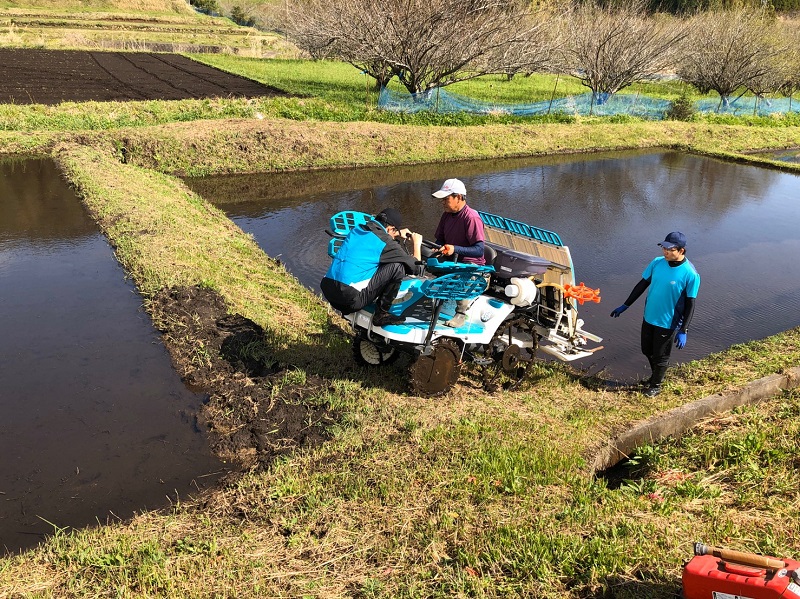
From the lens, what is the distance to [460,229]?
6031 mm

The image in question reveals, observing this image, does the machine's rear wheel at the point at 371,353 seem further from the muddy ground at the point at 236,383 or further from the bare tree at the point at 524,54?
the bare tree at the point at 524,54

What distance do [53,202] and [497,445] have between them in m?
11.9

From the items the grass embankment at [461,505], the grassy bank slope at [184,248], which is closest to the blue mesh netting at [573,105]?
the grassy bank slope at [184,248]

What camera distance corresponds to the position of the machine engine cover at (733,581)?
2.92 m

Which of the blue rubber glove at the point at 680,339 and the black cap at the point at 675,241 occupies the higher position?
the black cap at the point at 675,241

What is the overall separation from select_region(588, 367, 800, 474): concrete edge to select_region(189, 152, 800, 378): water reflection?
137 cm

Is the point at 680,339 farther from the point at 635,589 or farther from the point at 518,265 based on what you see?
the point at 635,589

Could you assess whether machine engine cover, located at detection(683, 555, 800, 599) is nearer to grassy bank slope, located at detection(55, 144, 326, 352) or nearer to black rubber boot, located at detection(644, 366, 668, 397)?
black rubber boot, located at detection(644, 366, 668, 397)

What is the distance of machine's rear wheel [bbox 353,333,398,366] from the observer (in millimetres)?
6327

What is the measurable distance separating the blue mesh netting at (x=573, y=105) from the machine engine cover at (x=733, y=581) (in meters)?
23.3

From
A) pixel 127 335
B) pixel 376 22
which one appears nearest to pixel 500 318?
pixel 127 335

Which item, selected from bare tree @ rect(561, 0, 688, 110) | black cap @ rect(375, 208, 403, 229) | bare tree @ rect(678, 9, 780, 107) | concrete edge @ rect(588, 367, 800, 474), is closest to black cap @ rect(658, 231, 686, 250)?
concrete edge @ rect(588, 367, 800, 474)

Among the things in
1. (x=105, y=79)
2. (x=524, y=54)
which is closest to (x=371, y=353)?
(x=524, y=54)

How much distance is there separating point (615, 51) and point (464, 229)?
29459 millimetres
